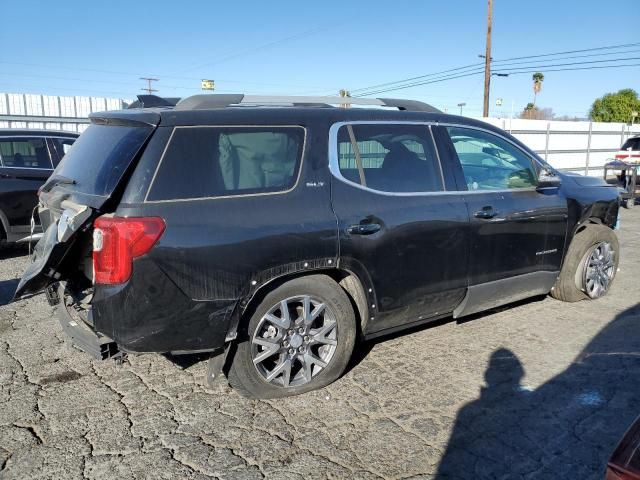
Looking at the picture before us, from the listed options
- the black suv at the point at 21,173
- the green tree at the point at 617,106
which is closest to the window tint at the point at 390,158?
the black suv at the point at 21,173

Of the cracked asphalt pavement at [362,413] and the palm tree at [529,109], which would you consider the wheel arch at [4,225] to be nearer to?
the cracked asphalt pavement at [362,413]

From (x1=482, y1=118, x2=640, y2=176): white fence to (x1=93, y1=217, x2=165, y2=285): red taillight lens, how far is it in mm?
15311

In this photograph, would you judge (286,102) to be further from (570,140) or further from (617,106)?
(617,106)

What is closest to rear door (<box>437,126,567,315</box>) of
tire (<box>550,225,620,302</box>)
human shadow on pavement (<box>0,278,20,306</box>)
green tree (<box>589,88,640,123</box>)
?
tire (<box>550,225,620,302</box>)

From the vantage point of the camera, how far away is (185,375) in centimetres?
402

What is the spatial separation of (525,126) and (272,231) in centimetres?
1587

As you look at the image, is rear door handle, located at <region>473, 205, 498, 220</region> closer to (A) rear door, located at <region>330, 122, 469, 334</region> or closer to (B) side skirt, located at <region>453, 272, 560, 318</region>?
(A) rear door, located at <region>330, 122, 469, 334</region>

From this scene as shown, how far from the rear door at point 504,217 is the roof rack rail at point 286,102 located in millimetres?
376

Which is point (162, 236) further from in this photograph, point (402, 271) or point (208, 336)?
point (402, 271)

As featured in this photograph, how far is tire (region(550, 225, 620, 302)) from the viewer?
5.34m

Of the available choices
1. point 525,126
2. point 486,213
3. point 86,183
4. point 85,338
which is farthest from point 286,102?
point 525,126

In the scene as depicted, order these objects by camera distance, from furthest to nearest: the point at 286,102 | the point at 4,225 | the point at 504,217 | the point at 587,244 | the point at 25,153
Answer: the point at 25,153
the point at 4,225
the point at 587,244
the point at 504,217
the point at 286,102

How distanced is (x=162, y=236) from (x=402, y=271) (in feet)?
5.69

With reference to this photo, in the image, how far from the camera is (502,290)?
4613 mm
